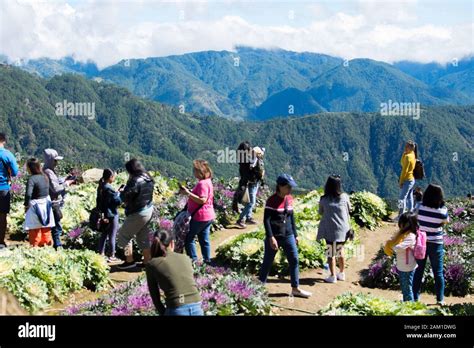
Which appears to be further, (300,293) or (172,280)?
(300,293)

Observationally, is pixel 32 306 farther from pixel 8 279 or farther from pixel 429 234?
pixel 429 234

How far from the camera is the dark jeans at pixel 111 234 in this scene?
11969 millimetres

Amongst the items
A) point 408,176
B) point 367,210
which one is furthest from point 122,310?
point 367,210

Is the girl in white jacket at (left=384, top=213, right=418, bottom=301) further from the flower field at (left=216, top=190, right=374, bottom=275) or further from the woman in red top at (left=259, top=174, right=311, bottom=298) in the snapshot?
the flower field at (left=216, top=190, right=374, bottom=275)

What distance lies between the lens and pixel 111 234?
477 inches

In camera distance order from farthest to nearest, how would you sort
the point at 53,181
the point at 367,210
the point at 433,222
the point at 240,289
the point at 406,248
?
the point at 367,210 < the point at 53,181 < the point at 433,222 < the point at 406,248 < the point at 240,289

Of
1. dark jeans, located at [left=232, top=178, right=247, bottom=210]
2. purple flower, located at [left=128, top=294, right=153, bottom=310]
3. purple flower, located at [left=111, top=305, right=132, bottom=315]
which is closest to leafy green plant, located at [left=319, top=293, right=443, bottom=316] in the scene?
purple flower, located at [left=128, top=294, right=153, bottom=310]

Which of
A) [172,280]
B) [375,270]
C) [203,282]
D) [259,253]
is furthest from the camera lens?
[259,253]

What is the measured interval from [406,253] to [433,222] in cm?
90

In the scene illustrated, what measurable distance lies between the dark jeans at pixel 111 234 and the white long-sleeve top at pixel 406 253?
6.03 m

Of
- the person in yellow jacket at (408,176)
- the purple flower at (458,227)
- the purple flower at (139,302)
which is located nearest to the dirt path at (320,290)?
the purple flower at (139,302)

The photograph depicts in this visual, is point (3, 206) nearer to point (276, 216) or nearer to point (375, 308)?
point (276, 216)

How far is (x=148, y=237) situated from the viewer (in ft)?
36.0

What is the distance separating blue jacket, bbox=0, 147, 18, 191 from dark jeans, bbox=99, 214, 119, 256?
7.47 feet
